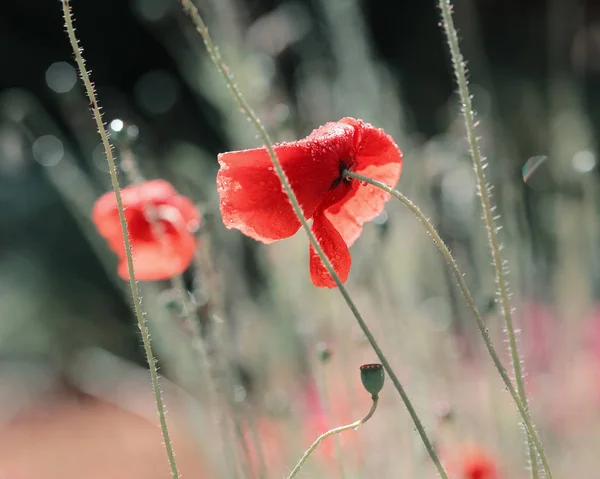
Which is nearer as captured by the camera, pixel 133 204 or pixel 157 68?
pixel 133 204

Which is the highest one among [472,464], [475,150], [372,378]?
[475,150]

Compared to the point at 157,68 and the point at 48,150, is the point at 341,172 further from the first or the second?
the point at 157,68

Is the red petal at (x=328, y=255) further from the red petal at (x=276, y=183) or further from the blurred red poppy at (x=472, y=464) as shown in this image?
the blurred red poppy at (x=472, y=464)

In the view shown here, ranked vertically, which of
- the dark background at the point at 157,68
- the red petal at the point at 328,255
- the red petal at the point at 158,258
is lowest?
the red petal at the point at 328,255

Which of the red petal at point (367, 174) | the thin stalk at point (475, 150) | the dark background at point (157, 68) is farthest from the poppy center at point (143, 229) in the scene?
the dark background at point (157, 68)

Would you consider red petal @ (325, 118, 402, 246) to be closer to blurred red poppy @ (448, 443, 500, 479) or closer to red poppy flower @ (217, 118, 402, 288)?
red poppy flower @ (217, 118, 402, 288)

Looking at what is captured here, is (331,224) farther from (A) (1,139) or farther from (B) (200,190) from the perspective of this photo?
(B) (200,190)

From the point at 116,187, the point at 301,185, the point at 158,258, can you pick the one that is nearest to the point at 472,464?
the point at 158,258
